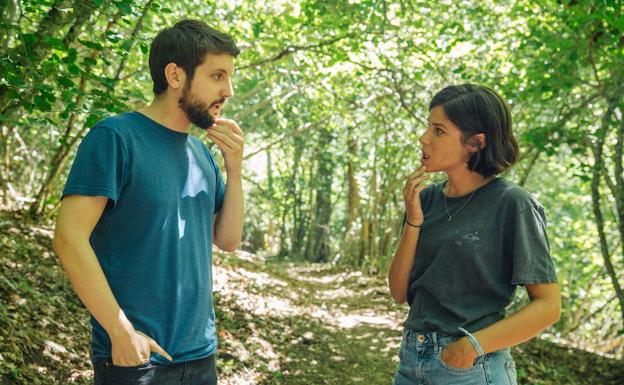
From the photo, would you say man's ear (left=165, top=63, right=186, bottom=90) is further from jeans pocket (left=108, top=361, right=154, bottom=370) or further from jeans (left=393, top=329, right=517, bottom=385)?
jeans (left=393, top=329, right=517, bottom=385)

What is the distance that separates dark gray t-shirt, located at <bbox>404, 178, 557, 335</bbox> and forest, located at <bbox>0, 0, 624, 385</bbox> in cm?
255

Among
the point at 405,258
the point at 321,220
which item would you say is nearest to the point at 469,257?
the point at 405,258

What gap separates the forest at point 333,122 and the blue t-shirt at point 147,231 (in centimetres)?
183

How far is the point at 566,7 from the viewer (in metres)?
6.54

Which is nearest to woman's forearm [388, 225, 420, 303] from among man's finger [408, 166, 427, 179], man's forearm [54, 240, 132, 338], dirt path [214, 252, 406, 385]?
man's finger [408, 166, 427, 179]

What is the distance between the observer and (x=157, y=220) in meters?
2.16

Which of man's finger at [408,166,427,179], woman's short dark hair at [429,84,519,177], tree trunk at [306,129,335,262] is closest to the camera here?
woman's short dark hair at [429,84,519,177]

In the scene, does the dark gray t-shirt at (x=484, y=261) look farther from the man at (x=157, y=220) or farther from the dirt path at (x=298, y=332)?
the dirt path at (x=298, y=332)

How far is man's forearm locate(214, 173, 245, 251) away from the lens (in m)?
2.66

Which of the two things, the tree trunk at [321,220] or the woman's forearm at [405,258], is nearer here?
the woman's forearm at [405,258]

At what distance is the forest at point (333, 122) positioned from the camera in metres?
4.42

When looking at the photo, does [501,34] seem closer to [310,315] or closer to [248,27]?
[248,27]

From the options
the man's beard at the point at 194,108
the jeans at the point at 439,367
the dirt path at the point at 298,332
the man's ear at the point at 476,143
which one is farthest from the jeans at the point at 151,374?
the dirt path at the point at 298,332

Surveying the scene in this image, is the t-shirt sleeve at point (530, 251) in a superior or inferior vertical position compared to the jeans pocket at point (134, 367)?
superior
